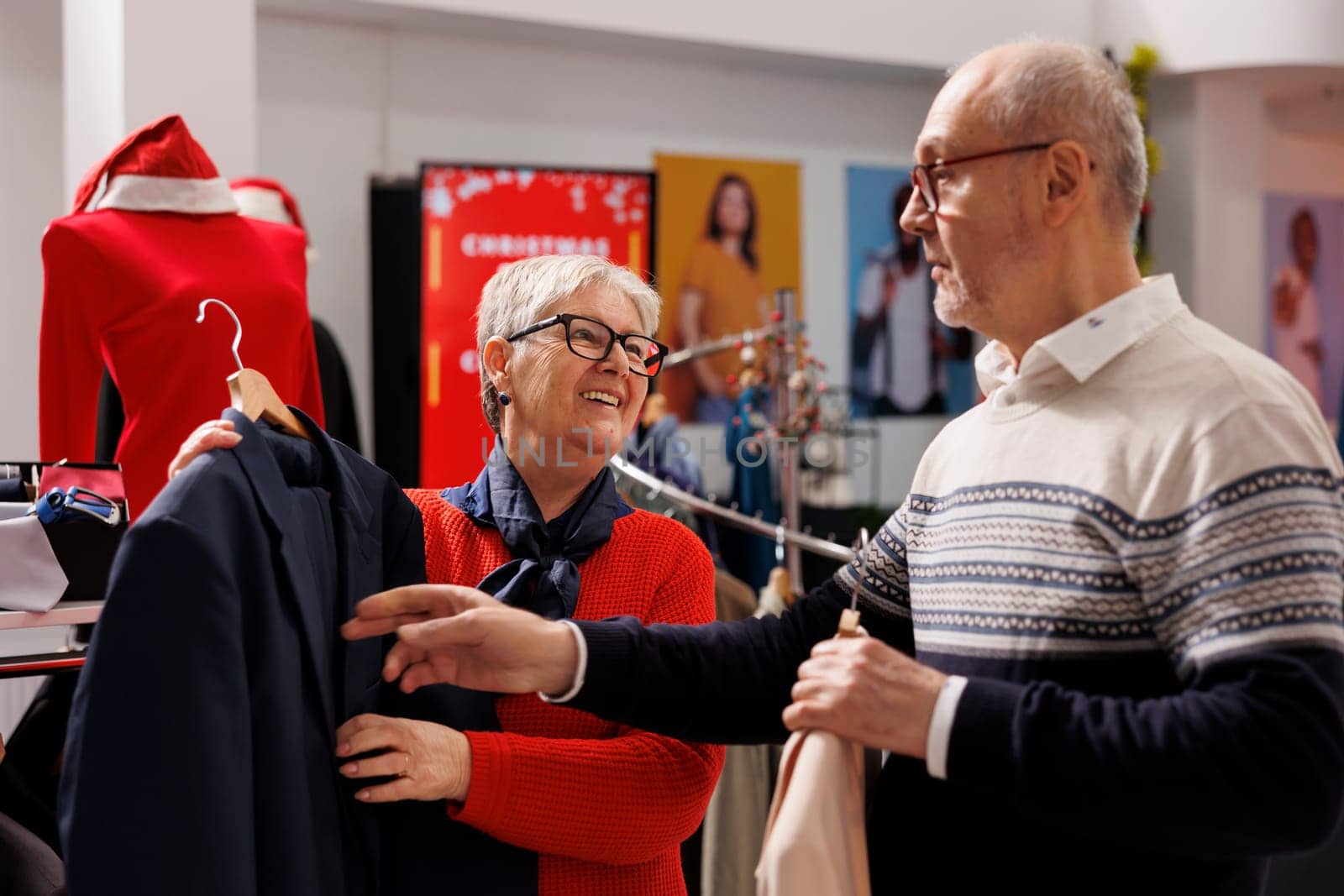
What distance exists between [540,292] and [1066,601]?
0.89 metres

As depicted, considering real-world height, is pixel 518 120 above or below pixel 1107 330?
above

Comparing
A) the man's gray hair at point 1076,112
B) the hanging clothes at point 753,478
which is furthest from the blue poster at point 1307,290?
the man's gray hair at point 1076,112

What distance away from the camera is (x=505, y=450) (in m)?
1.80

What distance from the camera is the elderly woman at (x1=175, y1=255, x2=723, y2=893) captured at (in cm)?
150

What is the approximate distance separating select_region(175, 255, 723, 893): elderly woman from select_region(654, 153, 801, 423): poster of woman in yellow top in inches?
170

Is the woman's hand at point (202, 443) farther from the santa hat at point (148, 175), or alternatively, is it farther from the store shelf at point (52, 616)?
the santa hat at point (148, 175)

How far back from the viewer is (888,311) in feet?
22.4

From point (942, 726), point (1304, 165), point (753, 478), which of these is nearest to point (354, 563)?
point (942, 726)

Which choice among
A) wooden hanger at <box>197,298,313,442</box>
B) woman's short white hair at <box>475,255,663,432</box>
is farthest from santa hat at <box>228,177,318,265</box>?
wooden hanger at <box>197,298,313,442</box>

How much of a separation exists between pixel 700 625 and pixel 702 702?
0.11m

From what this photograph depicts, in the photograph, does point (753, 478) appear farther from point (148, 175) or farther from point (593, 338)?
point (593, 338)

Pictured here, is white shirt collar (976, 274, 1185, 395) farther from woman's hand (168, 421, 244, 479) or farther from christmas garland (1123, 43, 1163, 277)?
christmas garland (1123, 43, 1163, 277)

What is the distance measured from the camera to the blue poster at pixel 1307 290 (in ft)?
23.5

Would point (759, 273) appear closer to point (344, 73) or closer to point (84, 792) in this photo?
point (344, 73)
